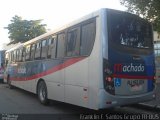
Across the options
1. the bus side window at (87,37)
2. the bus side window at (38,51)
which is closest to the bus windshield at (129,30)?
the bus side window at (87,37)

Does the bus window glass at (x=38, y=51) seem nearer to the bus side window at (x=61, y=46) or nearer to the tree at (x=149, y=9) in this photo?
the bus side window at (x=61, y=46)

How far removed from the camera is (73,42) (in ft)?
34.1

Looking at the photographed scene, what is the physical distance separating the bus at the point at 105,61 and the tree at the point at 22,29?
25.7m

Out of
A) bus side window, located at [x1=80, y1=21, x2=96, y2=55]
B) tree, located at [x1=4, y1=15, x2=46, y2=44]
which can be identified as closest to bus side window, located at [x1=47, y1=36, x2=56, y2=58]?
bus side window, located at [x1=80, y1=21, x2=96, y2=55]

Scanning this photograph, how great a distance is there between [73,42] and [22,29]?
27.6 meters

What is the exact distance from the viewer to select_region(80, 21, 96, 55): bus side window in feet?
30.5

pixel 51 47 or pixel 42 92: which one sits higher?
pixel 51 47

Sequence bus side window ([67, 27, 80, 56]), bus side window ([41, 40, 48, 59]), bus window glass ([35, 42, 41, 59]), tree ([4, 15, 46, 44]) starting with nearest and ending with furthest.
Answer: bus side window ([67, 27, 80, 56])
bus side window ([41, 40, 48, 59])
bus window glass ([35, 42, 41, 59])
tree ([4, 15, 46, 44])

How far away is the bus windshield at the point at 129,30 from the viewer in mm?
9188

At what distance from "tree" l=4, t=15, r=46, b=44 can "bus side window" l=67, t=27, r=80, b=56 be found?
2651cm

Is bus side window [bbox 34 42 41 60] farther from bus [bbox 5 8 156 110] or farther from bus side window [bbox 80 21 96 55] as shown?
bus side window [bbox 80 21 96 55]

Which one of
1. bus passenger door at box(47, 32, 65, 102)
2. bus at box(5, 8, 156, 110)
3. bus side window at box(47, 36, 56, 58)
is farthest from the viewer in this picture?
bus side window at box(47, 36, 56, 58)

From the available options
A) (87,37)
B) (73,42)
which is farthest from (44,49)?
(87,37)

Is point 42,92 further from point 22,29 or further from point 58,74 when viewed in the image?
point 22,29
